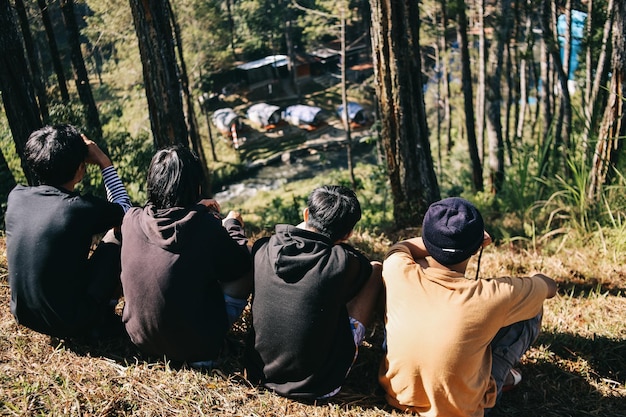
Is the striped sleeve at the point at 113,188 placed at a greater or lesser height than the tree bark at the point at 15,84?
lesser

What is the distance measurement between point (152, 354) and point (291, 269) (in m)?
1.02

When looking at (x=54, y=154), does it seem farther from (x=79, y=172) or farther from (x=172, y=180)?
(x=172, y=180)

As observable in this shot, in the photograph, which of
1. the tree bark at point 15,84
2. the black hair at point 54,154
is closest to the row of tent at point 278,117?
the tree bark at point 15,84

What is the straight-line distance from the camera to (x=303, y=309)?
2.42 metres

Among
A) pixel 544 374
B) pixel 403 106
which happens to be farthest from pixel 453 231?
pixel 403 106

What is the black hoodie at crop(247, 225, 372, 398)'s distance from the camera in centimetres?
239

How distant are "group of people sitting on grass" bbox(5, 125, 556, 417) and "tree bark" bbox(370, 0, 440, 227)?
89.3 inches

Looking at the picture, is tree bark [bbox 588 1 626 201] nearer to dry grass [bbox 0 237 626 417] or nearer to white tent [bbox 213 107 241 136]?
dry grass [bbox 0 237 626 417]

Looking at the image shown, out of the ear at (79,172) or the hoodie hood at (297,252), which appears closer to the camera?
the hoodie hood at (297,252)

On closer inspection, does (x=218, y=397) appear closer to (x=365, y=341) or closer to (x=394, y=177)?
(x=365, y=341)

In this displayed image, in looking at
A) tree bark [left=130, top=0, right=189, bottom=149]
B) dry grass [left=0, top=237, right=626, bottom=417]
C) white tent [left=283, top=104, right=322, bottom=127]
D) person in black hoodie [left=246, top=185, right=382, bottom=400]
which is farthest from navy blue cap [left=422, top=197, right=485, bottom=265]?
white tent [left=283, top=104, right=322, bottom=127]

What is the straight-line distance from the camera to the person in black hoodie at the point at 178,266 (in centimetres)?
250

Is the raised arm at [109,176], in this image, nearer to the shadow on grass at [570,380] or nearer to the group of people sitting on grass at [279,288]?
the group of people sitting on grass at [279,288]

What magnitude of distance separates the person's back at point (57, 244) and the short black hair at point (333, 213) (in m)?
1.12
